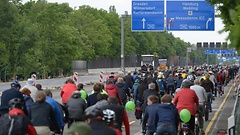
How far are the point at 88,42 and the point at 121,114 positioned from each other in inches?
3464

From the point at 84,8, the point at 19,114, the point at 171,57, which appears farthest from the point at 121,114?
the point at 171,57

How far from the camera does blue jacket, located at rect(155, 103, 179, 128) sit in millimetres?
Answer: 12750

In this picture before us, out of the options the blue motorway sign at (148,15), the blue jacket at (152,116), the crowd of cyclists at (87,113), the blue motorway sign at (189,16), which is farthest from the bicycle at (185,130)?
the blue motorway sign at (148,15)

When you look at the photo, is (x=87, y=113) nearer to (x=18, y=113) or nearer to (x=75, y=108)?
(x=18, y=113)

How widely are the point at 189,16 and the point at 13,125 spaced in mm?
33823

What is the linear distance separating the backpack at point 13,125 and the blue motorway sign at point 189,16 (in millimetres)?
33222

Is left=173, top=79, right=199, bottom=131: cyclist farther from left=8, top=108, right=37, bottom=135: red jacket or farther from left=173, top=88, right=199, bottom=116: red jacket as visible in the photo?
left=8, top=108, right=37, bottom=135: red jacket

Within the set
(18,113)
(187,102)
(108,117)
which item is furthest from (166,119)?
(108,117)

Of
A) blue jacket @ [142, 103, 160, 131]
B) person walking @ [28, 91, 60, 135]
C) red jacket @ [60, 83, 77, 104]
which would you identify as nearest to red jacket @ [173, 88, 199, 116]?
blue jacket @ [142, 103, 160, 131]

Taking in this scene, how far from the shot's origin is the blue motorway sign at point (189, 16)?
4219 cm

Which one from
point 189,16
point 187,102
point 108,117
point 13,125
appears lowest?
point 187,102

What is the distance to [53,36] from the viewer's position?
75.6 metres

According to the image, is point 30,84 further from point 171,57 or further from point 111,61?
point 171,57

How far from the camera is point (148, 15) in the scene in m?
43.5
